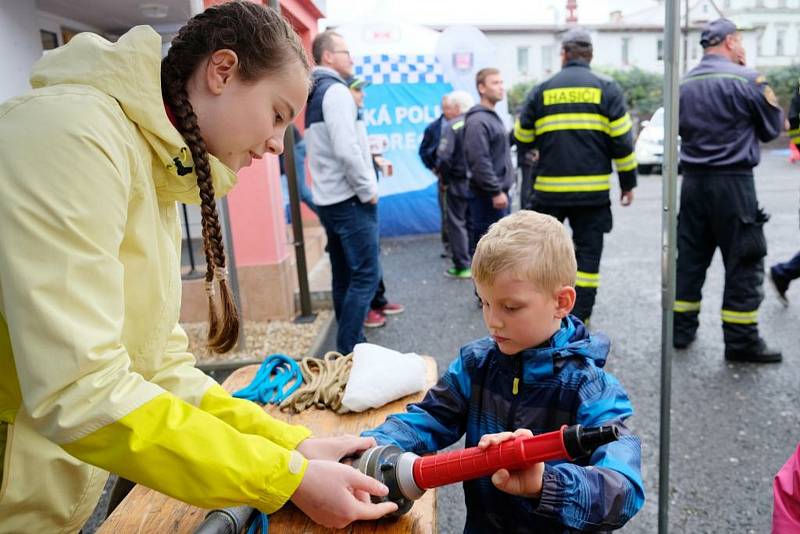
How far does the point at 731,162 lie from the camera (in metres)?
4.27

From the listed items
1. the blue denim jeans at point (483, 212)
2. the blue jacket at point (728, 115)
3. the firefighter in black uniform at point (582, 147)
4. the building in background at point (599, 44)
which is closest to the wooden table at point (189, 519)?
the firefighter in black uniform at point (582, 147)

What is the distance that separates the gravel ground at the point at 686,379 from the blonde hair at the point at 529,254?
1.61 meters

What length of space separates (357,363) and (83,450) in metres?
1.12

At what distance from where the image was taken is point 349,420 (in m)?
1.97

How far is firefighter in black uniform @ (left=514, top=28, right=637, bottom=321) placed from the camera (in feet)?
14.8

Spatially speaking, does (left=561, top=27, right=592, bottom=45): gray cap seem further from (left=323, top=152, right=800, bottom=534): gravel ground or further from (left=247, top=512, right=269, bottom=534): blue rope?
(left=247, top=512, right=269, bottom=534): blue rope

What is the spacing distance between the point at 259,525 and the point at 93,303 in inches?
24.7

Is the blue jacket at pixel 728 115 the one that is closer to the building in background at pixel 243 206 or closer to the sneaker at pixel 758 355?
the sneaker at pixel 758 355

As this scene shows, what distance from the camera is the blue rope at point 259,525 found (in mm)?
1355

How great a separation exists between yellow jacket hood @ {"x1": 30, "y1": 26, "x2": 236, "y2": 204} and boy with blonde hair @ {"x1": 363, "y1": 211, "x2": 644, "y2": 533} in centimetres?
74

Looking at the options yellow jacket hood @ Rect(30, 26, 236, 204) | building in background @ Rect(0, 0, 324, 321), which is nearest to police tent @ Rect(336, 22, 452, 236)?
building in background @ Rect(0, 0, 324, 321)

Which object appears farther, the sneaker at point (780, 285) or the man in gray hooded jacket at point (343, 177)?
the sneaker at point (780, 285)

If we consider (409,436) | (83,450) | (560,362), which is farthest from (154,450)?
(560,362)

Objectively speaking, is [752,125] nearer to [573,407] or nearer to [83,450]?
[573,407]
